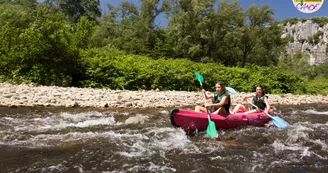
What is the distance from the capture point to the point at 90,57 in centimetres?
1569

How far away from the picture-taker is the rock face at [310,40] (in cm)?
10431

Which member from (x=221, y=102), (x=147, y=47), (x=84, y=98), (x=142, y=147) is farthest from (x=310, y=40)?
(x=142, y=147)

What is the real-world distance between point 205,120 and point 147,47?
24.6m

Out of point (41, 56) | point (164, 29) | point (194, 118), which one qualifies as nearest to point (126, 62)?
point (41, 56)

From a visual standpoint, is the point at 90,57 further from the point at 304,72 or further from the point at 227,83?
the point at 304,72

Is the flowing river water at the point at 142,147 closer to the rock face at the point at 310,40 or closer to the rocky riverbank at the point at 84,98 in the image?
the rocky riverbank at the point at 84,98

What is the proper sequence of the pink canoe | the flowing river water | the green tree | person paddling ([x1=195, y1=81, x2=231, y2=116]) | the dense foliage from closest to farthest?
the flowing river water < the pink canoe < person paddling ([x1=195, y1=81, x2=231, y2=116]) < the dense foliage < the green tree

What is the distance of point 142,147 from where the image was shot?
5812mm

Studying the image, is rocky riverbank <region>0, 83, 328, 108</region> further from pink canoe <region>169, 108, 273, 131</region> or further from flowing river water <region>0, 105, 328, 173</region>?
pink canoe <region>169, 108, 273, 131</region>

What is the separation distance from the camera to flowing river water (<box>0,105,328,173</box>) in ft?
15.7

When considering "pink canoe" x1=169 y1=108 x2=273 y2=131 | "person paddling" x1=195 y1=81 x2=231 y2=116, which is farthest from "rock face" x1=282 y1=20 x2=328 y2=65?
"person paddling" x1=195 y1=81 x2=231 y2=116

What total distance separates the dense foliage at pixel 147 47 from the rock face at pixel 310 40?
192ft

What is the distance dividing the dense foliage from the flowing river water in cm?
621

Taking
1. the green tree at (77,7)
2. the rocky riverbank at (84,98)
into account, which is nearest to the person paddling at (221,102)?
the rocky riverbank at (84,98)
